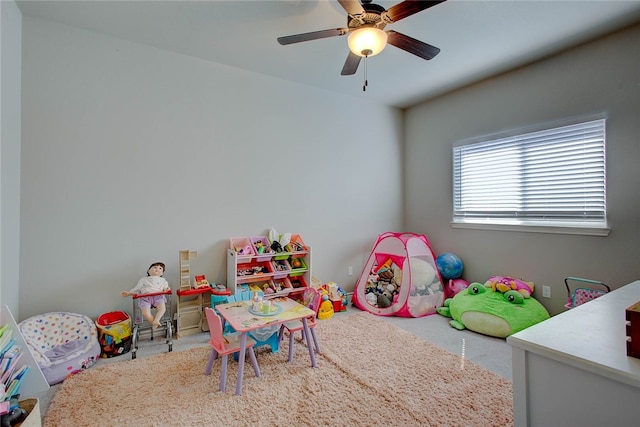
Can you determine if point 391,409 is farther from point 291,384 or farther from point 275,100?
point 275,100

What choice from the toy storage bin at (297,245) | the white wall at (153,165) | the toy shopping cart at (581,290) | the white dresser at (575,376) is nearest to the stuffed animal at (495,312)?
the toy shopping cart at (581,290)

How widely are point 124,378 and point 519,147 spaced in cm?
428

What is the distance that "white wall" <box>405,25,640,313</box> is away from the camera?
2566 millimetres

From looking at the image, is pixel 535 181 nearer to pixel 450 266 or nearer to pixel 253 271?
pixel 450 266

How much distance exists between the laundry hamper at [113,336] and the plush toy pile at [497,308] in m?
3.11

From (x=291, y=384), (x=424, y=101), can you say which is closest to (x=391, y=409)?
(x=291, y=384)

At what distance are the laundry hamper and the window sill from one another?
3.83m

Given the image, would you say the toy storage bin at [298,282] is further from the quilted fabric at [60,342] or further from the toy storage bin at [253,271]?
the quilted fabric at [60,342]

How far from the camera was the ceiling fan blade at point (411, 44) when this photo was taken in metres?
1.99

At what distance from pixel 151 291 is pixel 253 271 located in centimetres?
100

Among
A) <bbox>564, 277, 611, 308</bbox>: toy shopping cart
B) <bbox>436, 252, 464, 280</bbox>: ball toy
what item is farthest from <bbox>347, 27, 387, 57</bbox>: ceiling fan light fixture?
<bbox>436, 252, 464, 280</bbox>: ball toy

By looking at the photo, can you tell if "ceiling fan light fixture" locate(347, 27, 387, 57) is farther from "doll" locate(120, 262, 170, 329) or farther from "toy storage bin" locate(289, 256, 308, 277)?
"doll" locate(120, 262, 170, 329)

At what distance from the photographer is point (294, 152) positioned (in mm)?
3672

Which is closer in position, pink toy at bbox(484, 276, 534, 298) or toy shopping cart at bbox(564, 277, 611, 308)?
toy shopping cart at bbox(564, 277, 611, 308)
